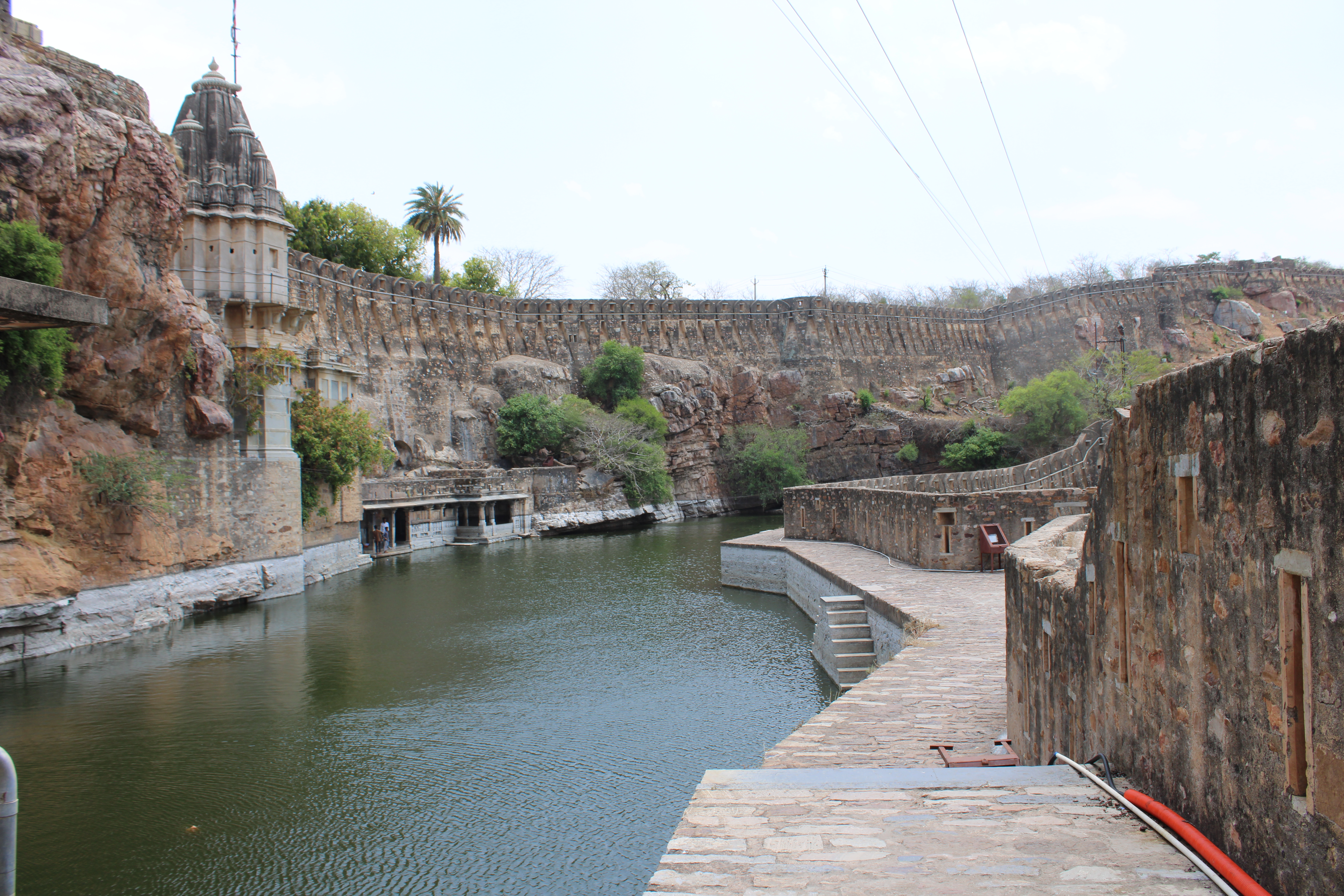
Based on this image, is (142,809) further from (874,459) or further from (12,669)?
(874,459)

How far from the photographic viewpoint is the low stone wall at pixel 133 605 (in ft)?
48.3

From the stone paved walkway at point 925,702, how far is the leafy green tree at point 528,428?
1128 inches

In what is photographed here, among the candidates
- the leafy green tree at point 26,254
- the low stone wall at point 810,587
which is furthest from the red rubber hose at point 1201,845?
the leafy green tree at point 26,254

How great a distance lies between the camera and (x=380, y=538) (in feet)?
98.7

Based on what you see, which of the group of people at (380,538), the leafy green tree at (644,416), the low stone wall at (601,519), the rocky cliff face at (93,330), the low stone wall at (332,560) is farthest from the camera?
the leafy green tree at (644,416)

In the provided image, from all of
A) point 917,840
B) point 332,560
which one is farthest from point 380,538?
point 917,840

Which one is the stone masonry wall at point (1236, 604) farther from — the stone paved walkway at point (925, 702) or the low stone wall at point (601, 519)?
the low stone wall at point (601, 519)


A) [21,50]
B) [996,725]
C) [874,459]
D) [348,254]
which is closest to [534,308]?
[348,254]

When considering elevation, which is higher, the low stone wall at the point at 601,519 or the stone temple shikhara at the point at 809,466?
the stone temple shikhara at the point at 809,466

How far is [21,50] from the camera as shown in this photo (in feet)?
50.0

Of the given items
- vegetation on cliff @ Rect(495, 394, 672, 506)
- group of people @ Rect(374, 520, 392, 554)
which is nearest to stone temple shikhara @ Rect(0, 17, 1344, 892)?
group of people @ Rect(374, 520, 392, 554)

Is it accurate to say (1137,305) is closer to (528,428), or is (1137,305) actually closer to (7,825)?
(528,428)

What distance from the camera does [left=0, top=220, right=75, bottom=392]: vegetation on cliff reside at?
1348 cm

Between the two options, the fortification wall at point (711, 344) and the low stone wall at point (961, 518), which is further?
the fortification wall at point (711, 344)
